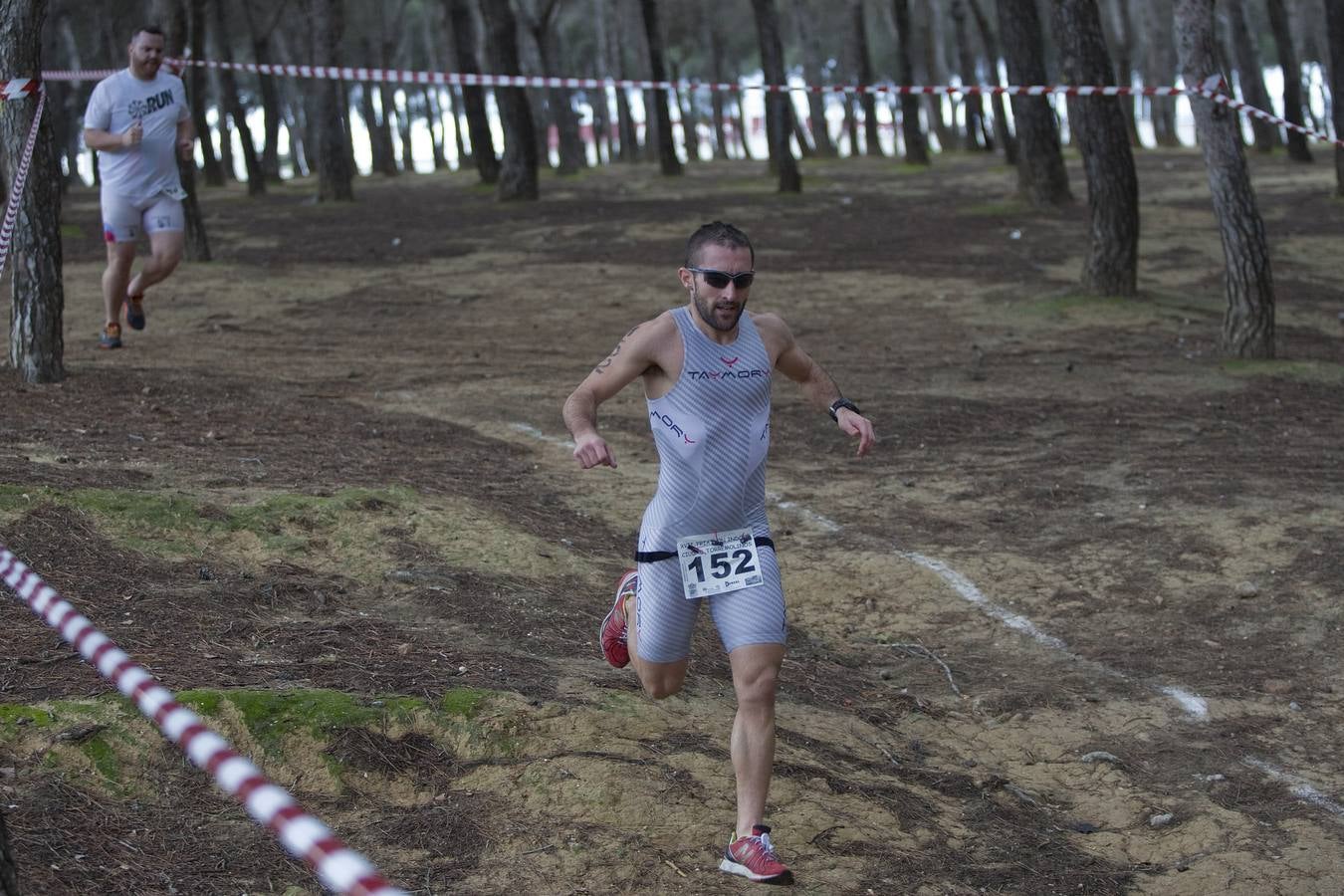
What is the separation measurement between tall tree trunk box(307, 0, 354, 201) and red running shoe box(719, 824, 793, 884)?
23214mm

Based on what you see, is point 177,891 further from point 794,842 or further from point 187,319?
point 187,319

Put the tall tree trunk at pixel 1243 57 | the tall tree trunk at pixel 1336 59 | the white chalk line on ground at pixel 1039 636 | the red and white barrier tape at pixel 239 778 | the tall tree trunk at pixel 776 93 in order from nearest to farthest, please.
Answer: the red and white barrier tape at pixel 239 778, the white chalk line on ground at pixel 1039 636, the tall tree trunk at pixel 1336 59, the tall tree trunk at pixel 776 93, the tall tree trunk at pixel 1243 57

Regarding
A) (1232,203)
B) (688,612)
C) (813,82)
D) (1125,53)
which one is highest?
(813,82)

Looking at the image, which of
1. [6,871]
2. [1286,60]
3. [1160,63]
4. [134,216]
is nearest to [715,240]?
[6,871]

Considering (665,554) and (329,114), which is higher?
(329,114)

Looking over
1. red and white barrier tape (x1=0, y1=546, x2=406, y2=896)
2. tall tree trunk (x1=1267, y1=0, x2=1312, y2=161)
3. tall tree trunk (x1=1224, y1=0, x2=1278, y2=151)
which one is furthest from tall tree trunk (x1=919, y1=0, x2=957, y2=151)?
red and white barrier tape (x1=0, y1=546, x2=406, y2=896)

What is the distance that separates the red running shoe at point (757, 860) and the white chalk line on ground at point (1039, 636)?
98.7 inches

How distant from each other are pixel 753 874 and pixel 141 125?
8.14m

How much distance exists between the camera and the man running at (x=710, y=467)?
5.01m

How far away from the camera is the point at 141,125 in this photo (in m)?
11.0

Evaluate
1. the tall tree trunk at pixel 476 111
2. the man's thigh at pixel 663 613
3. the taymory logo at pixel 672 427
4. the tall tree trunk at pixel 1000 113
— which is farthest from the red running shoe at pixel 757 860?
the tall tree trunk at pixel 476 111

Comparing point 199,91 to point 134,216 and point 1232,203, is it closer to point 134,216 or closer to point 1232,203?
point 134,216

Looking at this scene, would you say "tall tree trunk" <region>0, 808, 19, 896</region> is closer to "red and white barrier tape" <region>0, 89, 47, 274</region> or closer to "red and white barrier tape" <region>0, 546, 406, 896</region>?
"red and white barrier tape" <region>0, 546, 406, 896</region>

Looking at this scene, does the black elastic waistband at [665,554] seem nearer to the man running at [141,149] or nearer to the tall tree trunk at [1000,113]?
the man running at [141,149]
